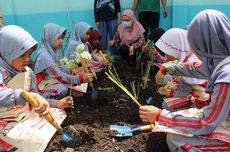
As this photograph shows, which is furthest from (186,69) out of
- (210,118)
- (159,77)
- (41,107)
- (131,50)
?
(131,50)

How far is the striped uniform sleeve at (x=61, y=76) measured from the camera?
12.0 ft

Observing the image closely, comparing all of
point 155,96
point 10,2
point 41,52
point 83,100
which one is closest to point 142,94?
point 155,96

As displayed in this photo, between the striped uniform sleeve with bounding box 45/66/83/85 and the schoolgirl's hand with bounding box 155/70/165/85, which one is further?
the striped uniform sleeve with bounding box 45/66/83/85

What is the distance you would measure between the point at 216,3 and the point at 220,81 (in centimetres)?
482

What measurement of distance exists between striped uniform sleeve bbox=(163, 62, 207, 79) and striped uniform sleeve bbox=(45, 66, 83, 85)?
4.00 feet

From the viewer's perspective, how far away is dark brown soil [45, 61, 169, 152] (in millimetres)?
2559

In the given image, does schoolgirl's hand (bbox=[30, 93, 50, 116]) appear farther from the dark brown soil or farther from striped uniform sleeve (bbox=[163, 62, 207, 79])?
striped uniform sleeve (bbox=[163, 62, 207, 79])

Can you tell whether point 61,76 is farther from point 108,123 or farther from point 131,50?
point 131,50

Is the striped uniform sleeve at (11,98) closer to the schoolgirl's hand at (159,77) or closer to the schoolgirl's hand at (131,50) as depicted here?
the schoolgirl's hand at (159,77)

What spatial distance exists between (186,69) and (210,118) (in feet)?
3.22

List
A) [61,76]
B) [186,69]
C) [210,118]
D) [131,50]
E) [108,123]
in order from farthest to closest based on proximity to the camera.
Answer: [131,50]
[61,76]
[108,123]
[186,69]
[210,118]

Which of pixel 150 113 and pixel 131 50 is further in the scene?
pixel 131 50

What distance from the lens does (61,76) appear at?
3697 millimetres

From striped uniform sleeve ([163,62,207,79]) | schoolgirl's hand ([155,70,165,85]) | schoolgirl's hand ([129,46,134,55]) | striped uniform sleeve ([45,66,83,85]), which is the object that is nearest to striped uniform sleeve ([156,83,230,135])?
striped uniform sleeve ([163,62,207,79])
